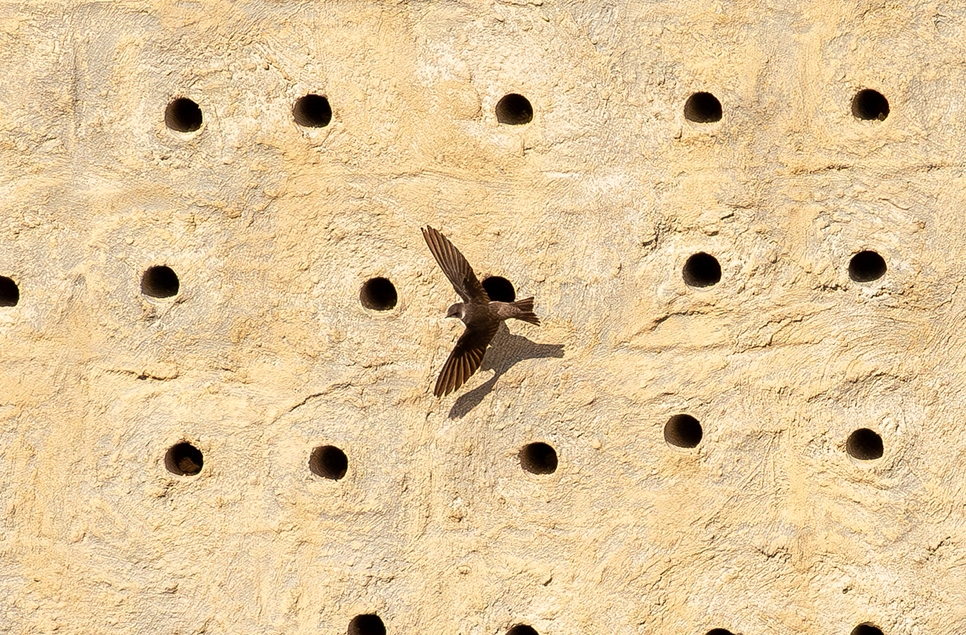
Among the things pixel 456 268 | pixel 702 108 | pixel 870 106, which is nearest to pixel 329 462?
pixel 456 268

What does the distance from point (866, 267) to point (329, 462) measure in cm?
128

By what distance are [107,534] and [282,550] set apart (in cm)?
42

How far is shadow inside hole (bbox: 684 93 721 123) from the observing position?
3.32m

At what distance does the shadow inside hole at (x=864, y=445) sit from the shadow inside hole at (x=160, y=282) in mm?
1548

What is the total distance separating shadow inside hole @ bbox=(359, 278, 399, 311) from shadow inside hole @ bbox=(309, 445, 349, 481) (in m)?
0.34

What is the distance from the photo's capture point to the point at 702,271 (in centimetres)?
340

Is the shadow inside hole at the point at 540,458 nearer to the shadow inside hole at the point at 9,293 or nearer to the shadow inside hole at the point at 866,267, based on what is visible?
the shadow inside hole at the point at 866,267

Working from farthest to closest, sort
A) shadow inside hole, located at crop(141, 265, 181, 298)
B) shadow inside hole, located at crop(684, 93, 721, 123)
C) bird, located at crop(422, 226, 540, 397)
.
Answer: shadow inside hole, located at crop(141, 265, 181, 298)
shadow inside hole, located at crop(684, 93, 721, 123)
bird, located at crop(422, 226, 540, 397)

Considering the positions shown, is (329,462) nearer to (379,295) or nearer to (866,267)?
(379,295)

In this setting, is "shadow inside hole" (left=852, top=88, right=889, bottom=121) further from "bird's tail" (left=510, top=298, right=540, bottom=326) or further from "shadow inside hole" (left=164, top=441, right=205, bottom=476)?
"shadow inside hole" (left=164, top=441, right=205, bottom=476)

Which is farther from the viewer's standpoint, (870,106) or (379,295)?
(379,295)

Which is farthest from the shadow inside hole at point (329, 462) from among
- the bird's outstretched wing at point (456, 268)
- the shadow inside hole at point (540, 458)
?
the bird's outstretched wing at point (456, 268)

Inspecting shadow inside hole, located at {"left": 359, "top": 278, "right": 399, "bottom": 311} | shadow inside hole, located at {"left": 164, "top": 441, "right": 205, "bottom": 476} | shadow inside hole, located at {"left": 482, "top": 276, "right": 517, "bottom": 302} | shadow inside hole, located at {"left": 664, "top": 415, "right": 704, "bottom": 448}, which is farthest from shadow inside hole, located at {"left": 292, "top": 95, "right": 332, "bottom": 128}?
shadow inside hole, located at {"left": 664, "top": 415, "right": 704, "bottom": 448}

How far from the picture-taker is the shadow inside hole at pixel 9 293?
3.64 m
